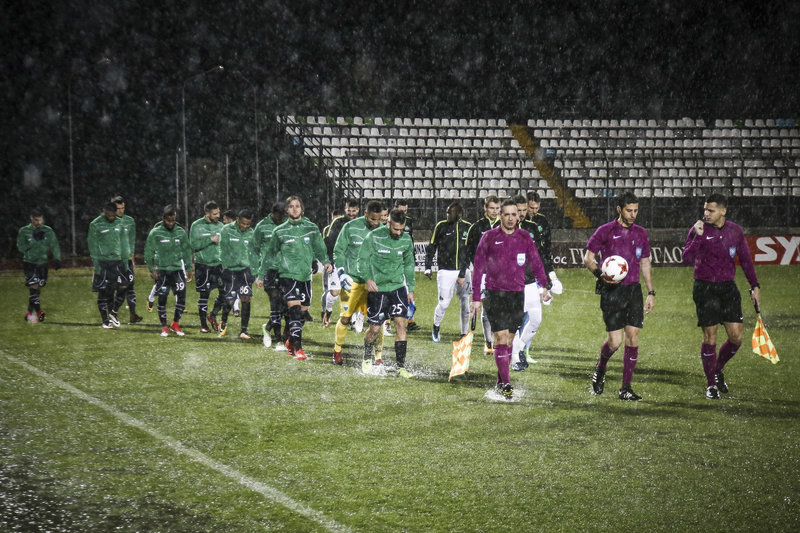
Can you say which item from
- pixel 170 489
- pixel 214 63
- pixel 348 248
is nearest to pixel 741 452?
pixel 170 489

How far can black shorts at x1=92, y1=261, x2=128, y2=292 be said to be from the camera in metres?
14.0

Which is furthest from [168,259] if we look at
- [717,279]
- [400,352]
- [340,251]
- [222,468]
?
[717,279]

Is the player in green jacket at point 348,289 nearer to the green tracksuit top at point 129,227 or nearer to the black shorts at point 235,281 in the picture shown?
the black shorts at point 235,281

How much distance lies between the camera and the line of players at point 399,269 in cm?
809

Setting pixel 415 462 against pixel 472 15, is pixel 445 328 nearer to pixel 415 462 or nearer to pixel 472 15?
pixel 415 462

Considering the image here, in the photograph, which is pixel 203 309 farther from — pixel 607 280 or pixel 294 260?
pixel 607 280

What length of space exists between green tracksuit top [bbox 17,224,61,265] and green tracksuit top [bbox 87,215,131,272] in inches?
54.5

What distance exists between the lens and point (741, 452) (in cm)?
619

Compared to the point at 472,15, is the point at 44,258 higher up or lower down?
lower down

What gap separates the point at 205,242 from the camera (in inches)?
524

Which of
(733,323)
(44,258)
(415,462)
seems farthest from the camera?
(44,258)

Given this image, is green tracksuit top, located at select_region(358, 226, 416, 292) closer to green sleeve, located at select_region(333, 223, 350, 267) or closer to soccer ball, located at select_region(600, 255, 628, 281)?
green sleeve, located at select_region(333, 223, 350, 267)

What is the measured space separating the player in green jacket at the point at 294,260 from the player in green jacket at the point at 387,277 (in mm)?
1265

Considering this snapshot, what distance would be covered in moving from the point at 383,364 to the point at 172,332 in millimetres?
4903
